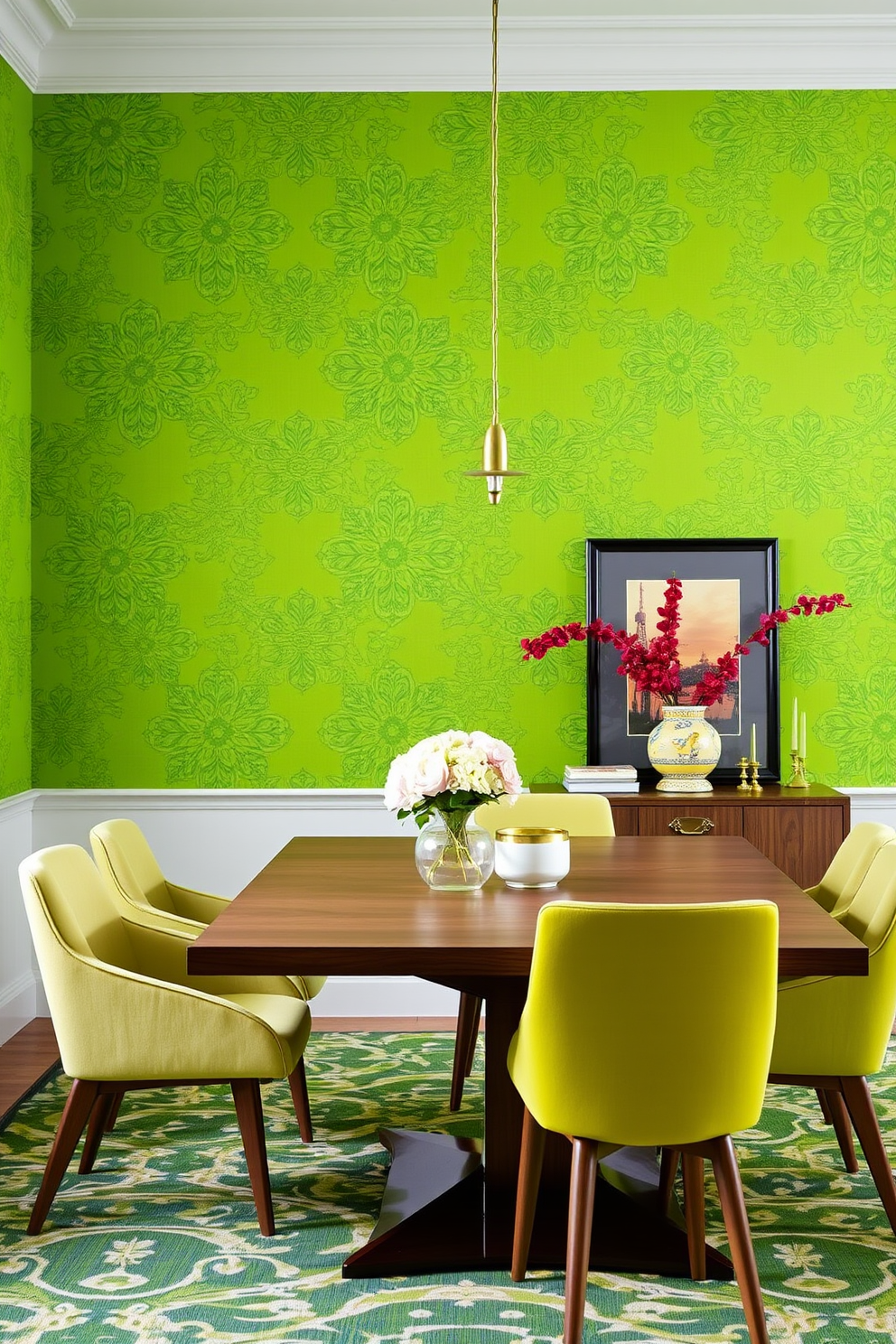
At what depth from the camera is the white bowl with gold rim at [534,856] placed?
2771 millimetres

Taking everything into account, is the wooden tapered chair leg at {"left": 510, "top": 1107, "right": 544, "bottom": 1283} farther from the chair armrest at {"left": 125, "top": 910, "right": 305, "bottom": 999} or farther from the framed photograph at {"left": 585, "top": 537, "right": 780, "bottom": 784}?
the framed photograph at {"left": 585, "top": 537, "right": 780, "bottom": 784}

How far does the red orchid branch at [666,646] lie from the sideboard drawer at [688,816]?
1.36ft

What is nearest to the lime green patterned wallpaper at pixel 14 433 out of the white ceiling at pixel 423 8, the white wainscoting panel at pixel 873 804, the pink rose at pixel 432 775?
the white ceiling at pixel 423 8

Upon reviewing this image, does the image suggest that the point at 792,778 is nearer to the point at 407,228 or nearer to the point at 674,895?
the point at 674,895

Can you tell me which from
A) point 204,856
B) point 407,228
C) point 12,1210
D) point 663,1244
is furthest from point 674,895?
point 407,228

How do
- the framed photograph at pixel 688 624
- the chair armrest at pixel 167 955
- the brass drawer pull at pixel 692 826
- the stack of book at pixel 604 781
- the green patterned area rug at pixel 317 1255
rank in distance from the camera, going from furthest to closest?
the framed photograph at pixel 688 624
the stack of book at pixel 604 781
the brass drawer pull at pixel 692 826
the chair armrest at pixel 167 955
the green patterned area rug at pixel 317 1255

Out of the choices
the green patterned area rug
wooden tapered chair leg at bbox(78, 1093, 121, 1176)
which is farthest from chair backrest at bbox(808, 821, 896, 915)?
wooden tapered chair leg at bbox(78, 1093, 121, 1176)

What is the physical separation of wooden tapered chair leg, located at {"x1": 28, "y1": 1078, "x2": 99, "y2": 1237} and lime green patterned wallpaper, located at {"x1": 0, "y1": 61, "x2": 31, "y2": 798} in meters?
1.70

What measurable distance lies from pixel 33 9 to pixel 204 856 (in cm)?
290

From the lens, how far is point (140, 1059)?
2.61 m

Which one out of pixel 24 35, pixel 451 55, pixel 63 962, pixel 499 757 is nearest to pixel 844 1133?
pixel 499 757

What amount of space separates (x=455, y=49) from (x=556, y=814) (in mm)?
2667

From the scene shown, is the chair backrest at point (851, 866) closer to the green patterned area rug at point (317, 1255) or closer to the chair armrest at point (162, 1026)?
the green patterned area rug at point (317, 1255)

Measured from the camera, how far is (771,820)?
399 centimetres
